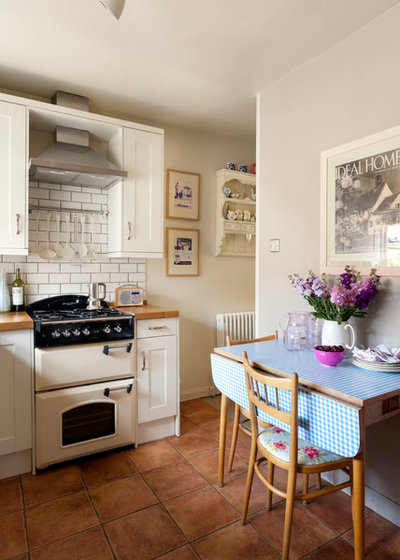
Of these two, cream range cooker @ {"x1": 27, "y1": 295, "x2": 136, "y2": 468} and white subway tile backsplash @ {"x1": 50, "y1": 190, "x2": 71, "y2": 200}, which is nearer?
cream range cooker @ {"x1": 27, "y1": 295, "x2": 136, "y2": 468}

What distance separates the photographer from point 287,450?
5.38 ft

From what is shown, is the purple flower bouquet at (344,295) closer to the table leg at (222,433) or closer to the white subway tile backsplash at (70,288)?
the table leg at (222,433)

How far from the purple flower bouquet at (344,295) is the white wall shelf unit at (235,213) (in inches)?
69.8

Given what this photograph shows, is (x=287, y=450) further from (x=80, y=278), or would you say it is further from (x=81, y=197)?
(x=81, y=197)

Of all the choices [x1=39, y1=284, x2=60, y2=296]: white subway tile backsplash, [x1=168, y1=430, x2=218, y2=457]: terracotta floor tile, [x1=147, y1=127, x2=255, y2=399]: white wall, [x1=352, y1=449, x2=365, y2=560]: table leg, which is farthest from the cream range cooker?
[x1=352, y1=449, x2=365, y2=560]: table leg

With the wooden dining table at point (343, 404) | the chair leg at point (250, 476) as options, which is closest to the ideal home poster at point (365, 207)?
the wooden dining table at point (343, 404)

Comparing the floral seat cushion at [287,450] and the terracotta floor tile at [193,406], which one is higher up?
the floral seat cushion at [287,450]

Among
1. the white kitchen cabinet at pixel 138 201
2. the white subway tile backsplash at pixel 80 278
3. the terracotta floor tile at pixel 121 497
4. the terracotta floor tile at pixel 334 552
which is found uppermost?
the white kitchen cabinet at pixel 138 201

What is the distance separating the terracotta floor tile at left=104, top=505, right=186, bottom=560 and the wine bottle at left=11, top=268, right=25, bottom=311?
5.28 ft

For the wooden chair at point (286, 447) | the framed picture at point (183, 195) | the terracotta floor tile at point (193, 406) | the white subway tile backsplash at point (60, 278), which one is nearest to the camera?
the wooden chair at point (286, 447)

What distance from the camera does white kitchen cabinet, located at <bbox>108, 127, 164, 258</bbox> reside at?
2.90 meters

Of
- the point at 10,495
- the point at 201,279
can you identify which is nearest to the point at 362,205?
the point at 201,279

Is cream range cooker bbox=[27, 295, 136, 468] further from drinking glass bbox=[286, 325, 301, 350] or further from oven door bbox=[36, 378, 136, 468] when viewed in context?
drinking glass bbox=[286, 325, 301, 350]

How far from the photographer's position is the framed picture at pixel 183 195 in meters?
3.49
